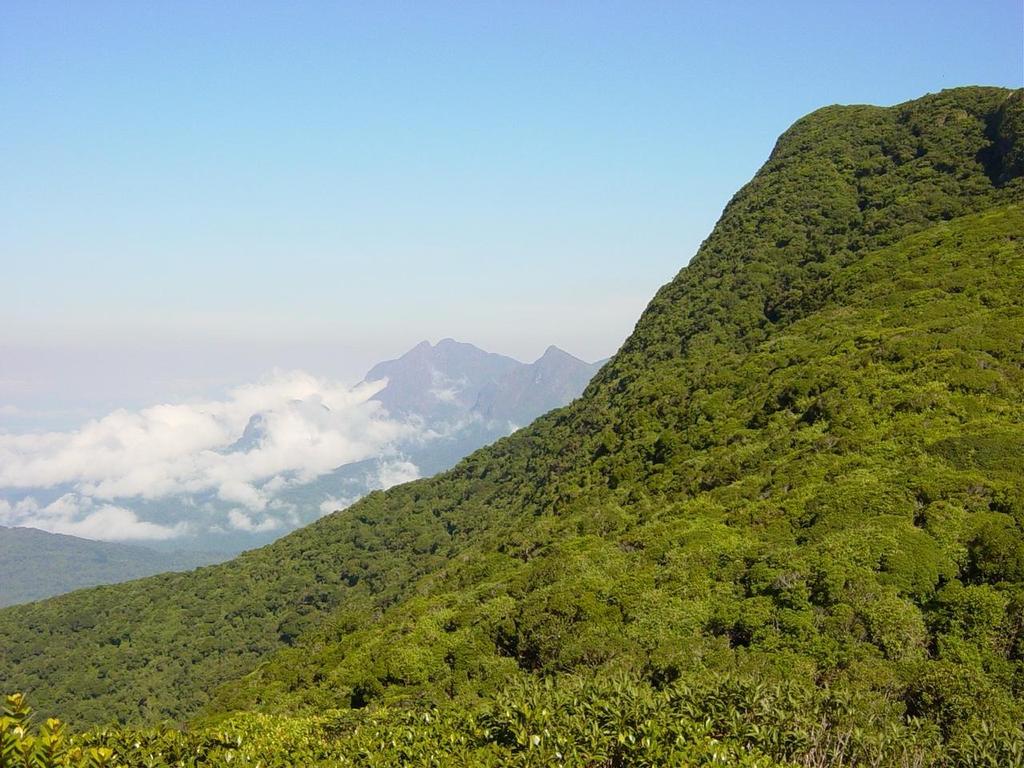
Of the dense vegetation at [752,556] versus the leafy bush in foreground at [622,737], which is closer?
the leafy bush in foreground at [622,737]

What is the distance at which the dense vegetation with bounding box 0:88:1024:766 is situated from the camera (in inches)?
720

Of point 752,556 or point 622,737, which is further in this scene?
point 752,556

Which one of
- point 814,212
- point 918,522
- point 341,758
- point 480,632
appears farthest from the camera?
point 814,212

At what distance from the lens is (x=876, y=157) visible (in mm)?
88750

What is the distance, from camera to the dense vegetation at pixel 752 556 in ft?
60.0

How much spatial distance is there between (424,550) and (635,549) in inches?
2214

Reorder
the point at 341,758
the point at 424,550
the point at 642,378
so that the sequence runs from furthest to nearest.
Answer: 1. the point at 424,550
2. the point at 642,378
3. the point at 341,758

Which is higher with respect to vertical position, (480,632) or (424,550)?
(480,632)

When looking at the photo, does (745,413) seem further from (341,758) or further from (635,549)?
(341,758)

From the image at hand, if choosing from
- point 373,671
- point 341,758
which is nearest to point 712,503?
point 373,671

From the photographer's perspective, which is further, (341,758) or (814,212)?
(814,212)

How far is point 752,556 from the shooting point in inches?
1206

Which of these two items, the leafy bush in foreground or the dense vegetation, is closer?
the leafy bush in foreground

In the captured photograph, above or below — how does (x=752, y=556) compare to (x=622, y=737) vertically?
below
